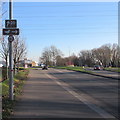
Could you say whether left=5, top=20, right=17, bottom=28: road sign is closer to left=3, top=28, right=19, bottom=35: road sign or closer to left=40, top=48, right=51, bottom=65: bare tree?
left=3, top=28, right=19, bottom=35: road sign

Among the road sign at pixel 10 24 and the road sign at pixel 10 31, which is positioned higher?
the road sign at pixel 10 24

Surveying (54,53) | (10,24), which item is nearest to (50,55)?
(54,53)

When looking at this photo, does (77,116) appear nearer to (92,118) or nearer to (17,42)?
(92,118)

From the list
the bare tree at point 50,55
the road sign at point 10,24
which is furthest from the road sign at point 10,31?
the bare tree at point 50,55

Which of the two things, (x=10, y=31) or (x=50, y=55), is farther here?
(x=50, y=55)

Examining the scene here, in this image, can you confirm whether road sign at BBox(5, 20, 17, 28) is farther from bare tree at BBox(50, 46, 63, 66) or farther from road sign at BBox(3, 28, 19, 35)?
bare tree at BBox(50, 46, 63, 66)

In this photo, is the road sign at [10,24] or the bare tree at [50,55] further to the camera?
the bare tree at [50,55]

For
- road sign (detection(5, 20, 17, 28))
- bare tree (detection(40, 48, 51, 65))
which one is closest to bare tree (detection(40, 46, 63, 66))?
bare tree (detection(40, 48, 51, 65))

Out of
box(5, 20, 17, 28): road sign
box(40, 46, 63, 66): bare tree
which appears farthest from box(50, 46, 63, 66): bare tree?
box(5, 20, 17, 28): road sign

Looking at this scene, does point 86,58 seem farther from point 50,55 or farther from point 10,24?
point 10,24

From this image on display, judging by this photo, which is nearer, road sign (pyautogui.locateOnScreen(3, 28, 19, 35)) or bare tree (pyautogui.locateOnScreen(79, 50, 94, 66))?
road sign (pyautogui.locateOnScreen(3, 28, 19, 35))

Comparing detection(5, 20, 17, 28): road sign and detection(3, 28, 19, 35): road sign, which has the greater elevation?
detection(5, 20, 17, 28): road sign

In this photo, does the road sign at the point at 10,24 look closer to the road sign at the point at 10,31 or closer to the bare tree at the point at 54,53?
the road sign at the point at 10,31

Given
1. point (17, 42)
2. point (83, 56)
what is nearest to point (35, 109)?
point (17, 42)
